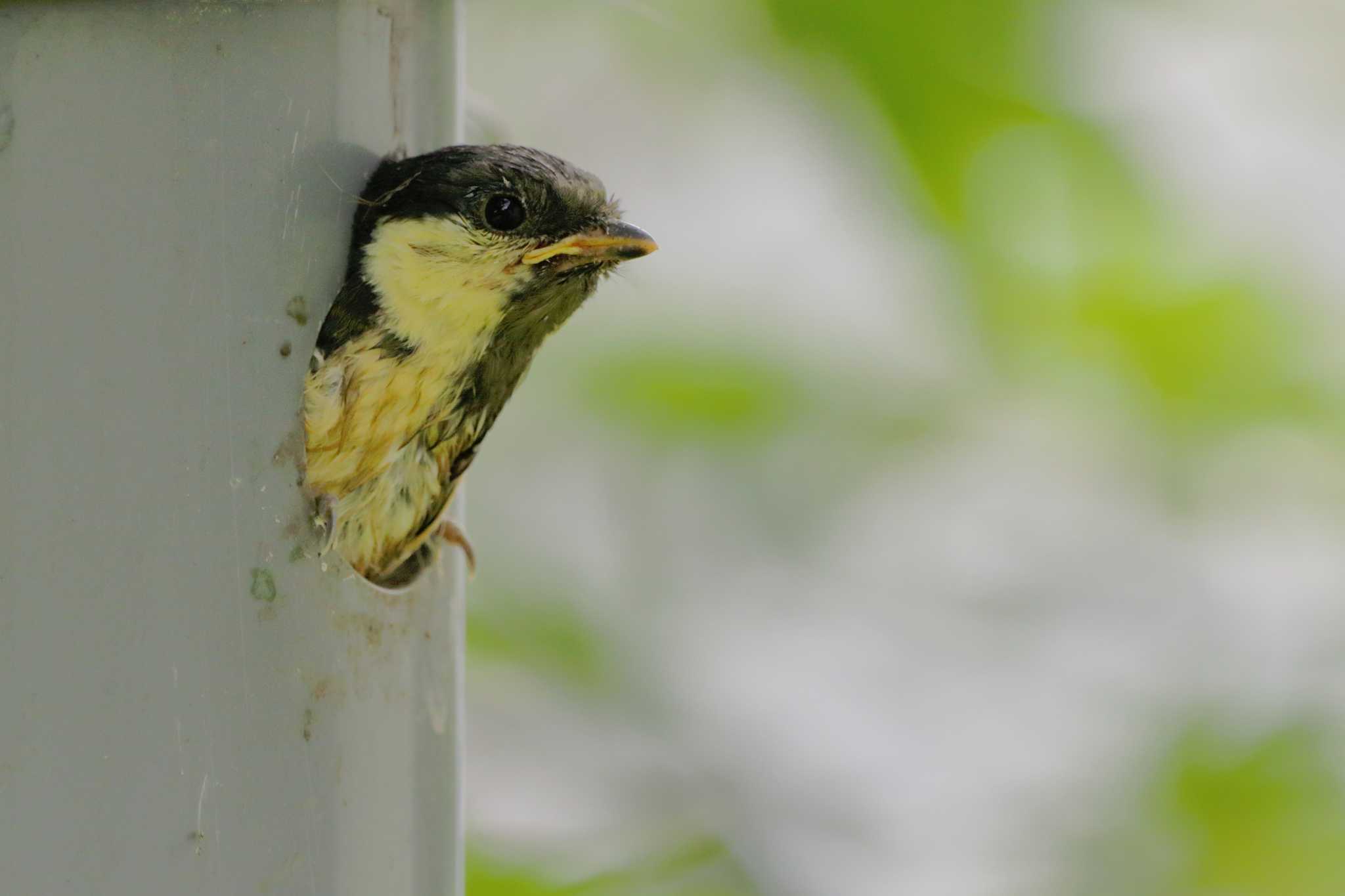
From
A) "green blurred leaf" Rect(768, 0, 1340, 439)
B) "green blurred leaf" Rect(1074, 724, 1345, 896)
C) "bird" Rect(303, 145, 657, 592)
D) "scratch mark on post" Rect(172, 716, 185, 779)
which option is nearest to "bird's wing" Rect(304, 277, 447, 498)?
"bird" Rect(303, 145, 657, 592)

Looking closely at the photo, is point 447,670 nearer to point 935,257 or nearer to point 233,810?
point 233,810

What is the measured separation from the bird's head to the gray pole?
1.8 inches

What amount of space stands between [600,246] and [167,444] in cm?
43

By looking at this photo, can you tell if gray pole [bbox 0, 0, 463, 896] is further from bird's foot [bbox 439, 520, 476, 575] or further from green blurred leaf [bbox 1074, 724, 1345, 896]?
green blurred leaf [bbox 1074, 724, 1345, 896]

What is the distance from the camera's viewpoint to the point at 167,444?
1.24m

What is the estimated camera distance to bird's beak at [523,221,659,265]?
1.43 metres

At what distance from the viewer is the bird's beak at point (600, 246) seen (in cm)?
143

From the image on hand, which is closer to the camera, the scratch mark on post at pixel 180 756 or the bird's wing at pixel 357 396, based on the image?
the scratch mark on post at pixel 180 756

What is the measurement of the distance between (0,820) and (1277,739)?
178 cm

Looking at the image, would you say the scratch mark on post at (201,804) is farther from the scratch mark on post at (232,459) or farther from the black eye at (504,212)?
the black eye at (504,212)

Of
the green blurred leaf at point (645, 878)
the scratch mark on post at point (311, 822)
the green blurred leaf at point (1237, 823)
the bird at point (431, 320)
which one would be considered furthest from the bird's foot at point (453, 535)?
the green blurred leaf at point (1237, 823)

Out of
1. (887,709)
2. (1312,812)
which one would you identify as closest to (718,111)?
(887,709)

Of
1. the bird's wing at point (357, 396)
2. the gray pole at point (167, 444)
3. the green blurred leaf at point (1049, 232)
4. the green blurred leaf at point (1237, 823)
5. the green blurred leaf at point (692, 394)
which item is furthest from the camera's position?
the green blurred leaf at point (692, 394)

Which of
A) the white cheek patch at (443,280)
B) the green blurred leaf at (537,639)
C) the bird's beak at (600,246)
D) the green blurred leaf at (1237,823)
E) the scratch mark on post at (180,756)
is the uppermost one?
the green blurred leaf at (537,639)
